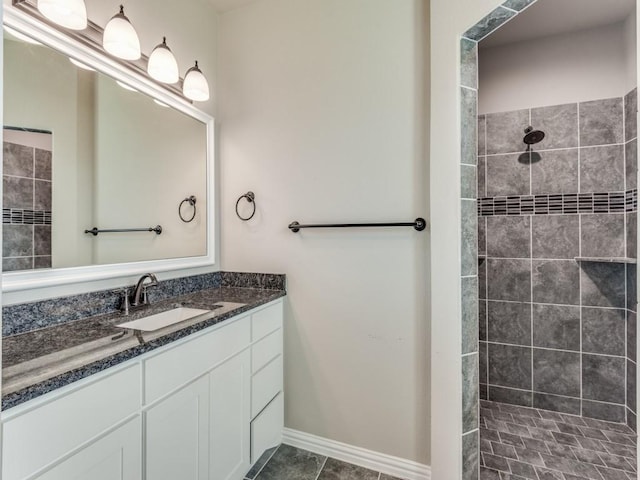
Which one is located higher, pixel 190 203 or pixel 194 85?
pixel 194 85

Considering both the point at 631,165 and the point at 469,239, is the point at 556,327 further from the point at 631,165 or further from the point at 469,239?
the point at 469,239

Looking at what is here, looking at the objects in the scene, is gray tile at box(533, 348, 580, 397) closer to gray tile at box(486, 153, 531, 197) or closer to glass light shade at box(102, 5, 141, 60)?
gray tile at box(486, 153, 531, 197)

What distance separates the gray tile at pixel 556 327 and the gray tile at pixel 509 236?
0.40 m

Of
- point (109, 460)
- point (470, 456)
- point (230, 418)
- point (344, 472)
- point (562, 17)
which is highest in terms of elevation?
point (562, 17)

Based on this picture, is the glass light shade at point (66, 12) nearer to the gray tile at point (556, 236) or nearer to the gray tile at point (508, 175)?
the gray tile at point (508, 175)

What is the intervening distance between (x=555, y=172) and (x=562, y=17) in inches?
37.5

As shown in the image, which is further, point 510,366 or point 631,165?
point 510,366

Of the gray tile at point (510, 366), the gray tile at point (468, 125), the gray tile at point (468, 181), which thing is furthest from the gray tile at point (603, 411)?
the gray tile at point (468, 125)

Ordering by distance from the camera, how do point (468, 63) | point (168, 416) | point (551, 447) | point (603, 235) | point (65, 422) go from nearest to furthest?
point (65, 422)
point (168, 416)
point (468, 63)
point (551, 447)
point (603, 235)

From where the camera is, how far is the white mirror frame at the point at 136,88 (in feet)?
3.89

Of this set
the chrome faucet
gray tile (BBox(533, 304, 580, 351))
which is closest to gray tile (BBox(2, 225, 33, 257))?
the chrome faucet

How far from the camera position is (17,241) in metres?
1.20

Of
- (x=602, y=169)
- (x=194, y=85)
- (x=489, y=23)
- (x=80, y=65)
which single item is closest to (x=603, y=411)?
(x=602, y=169)

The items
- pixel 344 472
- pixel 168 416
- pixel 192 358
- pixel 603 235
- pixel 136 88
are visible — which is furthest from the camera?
pixel 603 235
